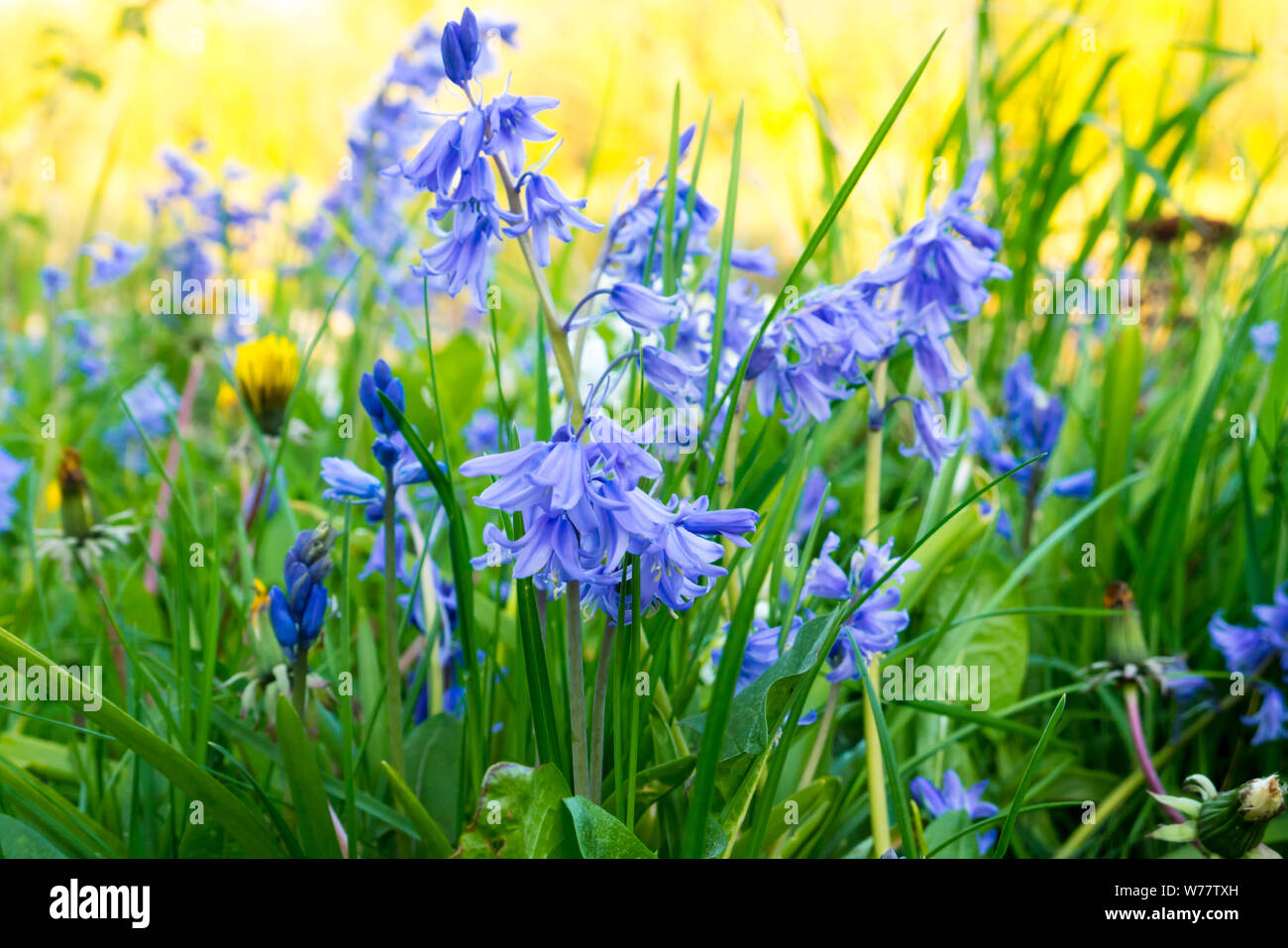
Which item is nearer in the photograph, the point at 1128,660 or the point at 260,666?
the point at 260,666

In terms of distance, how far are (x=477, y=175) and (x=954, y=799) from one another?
78 cm

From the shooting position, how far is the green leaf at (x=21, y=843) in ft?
2.66

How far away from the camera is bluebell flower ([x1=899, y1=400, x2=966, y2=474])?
931 mm

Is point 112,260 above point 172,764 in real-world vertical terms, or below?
above

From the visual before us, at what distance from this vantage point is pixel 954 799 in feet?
3.31

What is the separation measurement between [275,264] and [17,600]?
56.8 inches

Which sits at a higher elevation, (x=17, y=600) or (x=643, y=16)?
(x=643, y=16)

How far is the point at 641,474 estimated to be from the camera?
597mm

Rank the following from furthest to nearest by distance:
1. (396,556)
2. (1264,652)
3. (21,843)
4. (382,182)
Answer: (382,182)
(1264,652)
(396,556)
(21,843)

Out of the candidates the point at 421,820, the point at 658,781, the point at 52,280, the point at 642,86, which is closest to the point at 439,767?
the point at 421,820

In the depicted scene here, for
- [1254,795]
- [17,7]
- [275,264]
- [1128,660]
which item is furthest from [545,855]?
[17,7]

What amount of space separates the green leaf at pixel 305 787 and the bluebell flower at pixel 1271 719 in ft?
3.18

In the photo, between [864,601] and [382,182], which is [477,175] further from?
[382,182]
